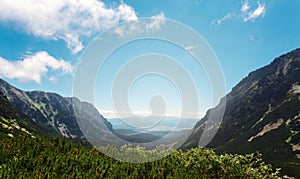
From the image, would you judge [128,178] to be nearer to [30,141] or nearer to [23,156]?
[23,156]

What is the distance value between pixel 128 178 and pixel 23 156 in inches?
796

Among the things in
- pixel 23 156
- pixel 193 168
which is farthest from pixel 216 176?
pixel 23 156

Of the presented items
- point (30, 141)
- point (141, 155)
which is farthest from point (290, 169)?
point (30, 141)

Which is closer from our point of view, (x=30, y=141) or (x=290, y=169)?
(x=30, y=141)

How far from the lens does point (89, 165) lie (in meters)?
55.5

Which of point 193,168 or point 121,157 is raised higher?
point 121,157

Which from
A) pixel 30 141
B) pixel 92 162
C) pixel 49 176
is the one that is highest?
pixel 30 141

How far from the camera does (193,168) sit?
2549 inches

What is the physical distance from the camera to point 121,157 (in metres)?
80.7

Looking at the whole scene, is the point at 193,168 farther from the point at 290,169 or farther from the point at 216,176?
the point at 290,169

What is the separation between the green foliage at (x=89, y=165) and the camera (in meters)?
46.8

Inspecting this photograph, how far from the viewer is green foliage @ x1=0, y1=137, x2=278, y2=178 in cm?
4678

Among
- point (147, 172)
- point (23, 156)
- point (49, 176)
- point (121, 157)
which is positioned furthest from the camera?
point (121, 157)

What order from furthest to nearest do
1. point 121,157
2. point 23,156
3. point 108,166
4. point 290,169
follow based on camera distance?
point 290,169, point 121,157, point 108,166, point 23,156
